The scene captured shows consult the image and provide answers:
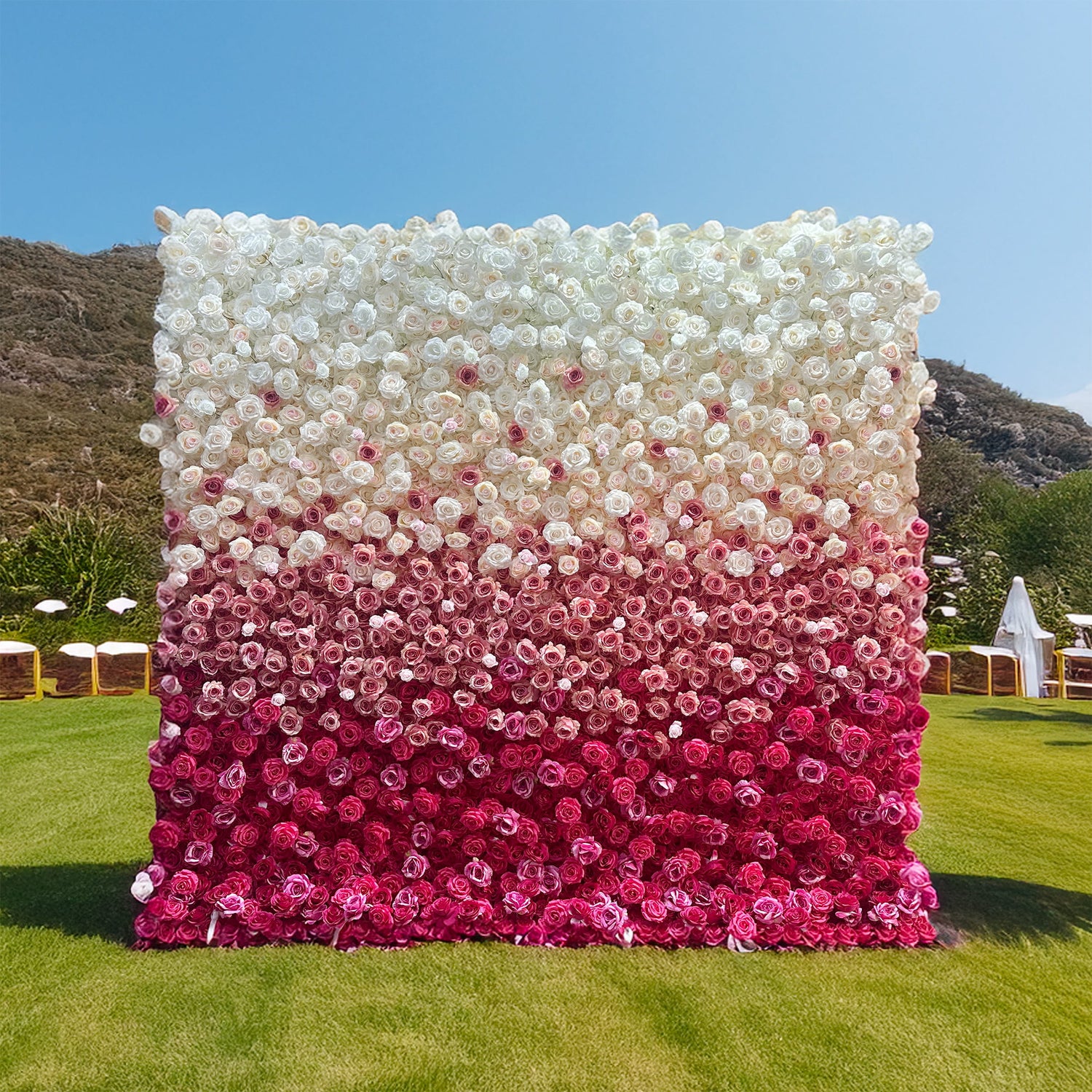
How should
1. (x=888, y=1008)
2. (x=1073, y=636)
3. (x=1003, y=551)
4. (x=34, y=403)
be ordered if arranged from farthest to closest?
(x=34, y=403)
(x=1003, y=551)
(x=1073, y=636)
(x=888, y=1008)

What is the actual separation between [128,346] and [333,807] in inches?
1123

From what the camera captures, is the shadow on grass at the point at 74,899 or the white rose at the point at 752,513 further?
the shadow on grass at the point at 74,899

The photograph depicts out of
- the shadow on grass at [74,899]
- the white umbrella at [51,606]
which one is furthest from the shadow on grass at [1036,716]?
the white umbrella at [51,606]

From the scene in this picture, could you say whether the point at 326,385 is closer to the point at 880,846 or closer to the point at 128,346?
the point at 880,846

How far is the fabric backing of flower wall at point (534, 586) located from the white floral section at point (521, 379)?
14 millimetres

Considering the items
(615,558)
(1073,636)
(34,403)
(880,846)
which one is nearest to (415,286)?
(615,558)

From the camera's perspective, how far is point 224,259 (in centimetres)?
329

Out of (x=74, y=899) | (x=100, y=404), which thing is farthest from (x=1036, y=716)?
(x=100, y=404)

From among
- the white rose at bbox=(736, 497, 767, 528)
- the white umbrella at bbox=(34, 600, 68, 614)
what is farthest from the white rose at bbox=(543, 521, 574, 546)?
the white umbrella at bbox=(34, 600, 68, 614)

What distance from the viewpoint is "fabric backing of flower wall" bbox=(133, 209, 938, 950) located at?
3.20 metres

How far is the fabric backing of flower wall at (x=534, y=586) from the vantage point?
126 inches

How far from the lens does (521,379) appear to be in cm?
325

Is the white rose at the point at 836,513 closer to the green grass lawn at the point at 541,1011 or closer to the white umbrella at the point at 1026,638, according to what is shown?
the green grass lawn at the point at 541,1011

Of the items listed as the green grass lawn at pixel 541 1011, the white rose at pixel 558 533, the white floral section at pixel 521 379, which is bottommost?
the green grass lawn at pixel 541 1011
